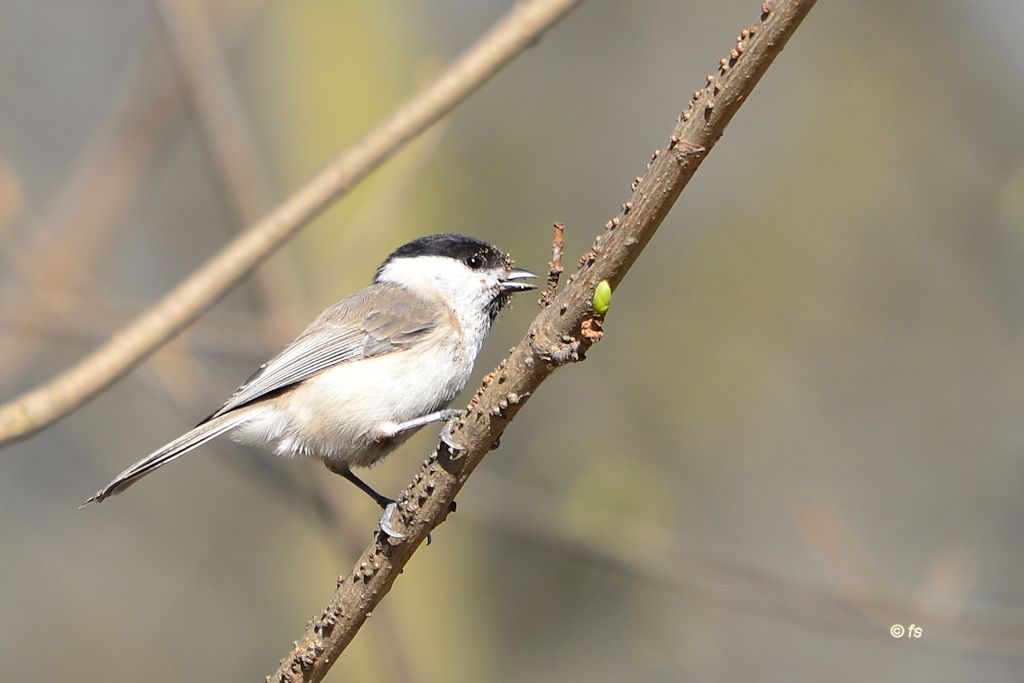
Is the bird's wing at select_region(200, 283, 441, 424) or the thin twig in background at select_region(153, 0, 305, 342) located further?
the bird's wing at select_region(200, 283, 441, 424)

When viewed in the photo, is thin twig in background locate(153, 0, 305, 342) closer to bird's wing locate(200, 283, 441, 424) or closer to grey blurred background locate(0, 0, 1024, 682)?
grey blurred background locate(0, 0, 1024, 682)

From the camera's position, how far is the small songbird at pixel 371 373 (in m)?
3.18

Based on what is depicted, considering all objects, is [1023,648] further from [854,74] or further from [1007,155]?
[854,74]

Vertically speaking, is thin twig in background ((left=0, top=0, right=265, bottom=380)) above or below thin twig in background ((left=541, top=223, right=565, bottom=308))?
above

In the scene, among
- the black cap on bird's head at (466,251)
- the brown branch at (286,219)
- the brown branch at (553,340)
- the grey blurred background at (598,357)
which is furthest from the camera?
the grey blurred background at (598,357)

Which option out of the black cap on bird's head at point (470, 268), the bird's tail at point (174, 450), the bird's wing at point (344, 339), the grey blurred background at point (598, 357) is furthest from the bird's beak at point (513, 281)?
the bird's tail at point (174, 450)

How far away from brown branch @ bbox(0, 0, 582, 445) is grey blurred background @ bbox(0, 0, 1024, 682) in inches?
57.8

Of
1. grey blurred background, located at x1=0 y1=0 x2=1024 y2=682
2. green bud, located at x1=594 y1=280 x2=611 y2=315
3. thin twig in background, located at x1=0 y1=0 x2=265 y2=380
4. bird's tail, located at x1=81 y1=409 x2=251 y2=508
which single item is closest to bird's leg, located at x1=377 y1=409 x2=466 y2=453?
bird's tail, located at x1=81 y1=409 x2=251 y2=508

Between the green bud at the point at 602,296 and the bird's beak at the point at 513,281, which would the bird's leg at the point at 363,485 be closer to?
the bird's beak at the point at 513,281

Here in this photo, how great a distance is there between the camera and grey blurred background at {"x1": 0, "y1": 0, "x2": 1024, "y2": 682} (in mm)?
4223

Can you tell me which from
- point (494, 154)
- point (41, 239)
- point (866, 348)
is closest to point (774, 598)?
point (866, 348)

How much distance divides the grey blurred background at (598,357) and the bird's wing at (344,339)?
1.28 ft

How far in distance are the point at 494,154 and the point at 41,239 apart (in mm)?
3298

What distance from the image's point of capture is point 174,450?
9.25 ft
